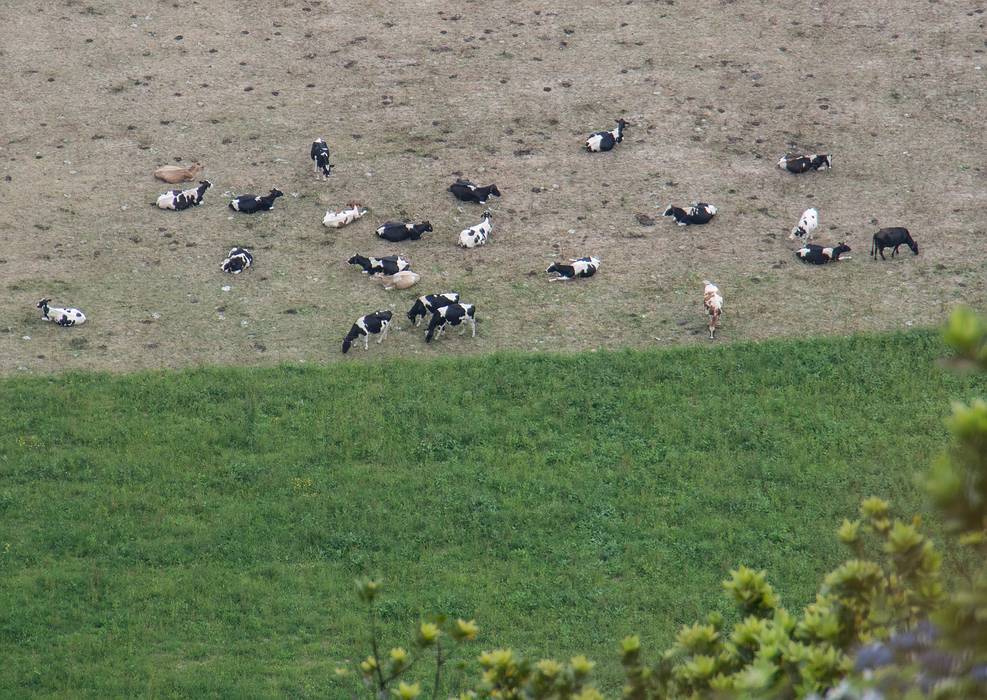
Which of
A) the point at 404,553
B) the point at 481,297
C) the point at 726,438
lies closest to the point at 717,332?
the point at 726,438

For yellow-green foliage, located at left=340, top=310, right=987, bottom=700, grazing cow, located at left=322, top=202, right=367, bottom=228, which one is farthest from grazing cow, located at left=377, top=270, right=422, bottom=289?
yellow-green foliage, located at left=340, top=310, right=987, bottom=700

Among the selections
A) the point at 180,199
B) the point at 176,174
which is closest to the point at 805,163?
the point at 180,199

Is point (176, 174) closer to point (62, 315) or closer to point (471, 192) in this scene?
point (62, 315)

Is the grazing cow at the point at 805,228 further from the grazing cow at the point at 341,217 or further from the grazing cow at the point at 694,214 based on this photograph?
the grazing cow at the point at 341,217

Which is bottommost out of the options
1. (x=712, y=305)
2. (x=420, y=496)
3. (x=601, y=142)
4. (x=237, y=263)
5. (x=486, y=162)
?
(x=420, y=496)

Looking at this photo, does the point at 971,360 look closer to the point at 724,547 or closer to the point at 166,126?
the point at 724,547
